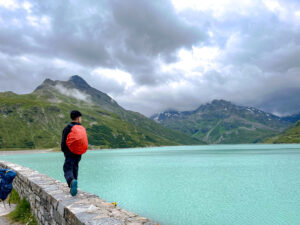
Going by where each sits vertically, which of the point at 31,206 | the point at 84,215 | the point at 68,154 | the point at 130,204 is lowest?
the point at 130,204

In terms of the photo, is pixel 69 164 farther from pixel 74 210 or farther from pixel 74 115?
pixel 74 210

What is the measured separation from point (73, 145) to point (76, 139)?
30 centimetres

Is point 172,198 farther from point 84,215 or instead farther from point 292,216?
point 84,215

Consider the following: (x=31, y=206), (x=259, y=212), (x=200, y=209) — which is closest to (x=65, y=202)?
(x=31, y=206)

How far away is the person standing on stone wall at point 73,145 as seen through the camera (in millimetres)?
8828

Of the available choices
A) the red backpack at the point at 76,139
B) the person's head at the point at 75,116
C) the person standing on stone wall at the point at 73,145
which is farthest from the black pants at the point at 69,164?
the person's head at the point at 75,116

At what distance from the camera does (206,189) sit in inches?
1240

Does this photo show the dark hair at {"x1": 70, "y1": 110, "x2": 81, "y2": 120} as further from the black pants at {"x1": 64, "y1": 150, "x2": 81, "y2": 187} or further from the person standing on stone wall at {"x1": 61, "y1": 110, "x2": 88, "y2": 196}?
the black pants at {"x1": 64, "y1": 150, "x2": 81, "y2": 187}

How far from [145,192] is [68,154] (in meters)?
23.5

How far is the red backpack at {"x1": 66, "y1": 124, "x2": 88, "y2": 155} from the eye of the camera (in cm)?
880

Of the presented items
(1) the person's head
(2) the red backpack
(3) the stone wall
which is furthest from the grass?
(1) the person's head

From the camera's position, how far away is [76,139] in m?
8.80

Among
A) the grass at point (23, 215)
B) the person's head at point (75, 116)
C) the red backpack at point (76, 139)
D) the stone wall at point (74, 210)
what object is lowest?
the grass at point (23, 215)

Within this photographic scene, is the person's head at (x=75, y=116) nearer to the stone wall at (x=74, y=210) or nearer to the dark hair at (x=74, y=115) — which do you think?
the dark hair at (x=74, y=115)
